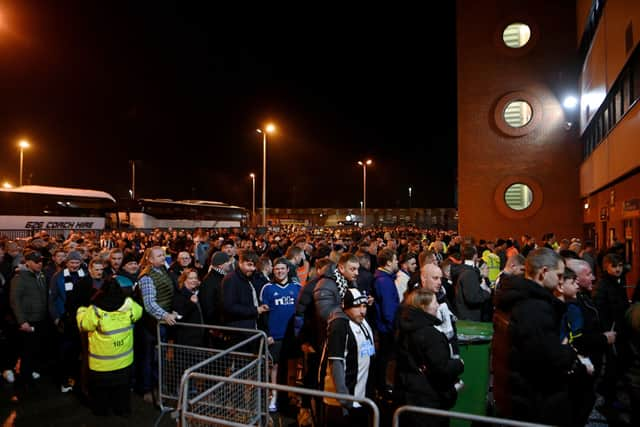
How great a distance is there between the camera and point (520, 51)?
21609 mm

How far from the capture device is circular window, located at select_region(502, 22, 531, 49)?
2175 centimetres

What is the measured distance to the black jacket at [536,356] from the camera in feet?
11.9

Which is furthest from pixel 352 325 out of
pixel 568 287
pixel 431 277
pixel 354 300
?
pixel 568 287

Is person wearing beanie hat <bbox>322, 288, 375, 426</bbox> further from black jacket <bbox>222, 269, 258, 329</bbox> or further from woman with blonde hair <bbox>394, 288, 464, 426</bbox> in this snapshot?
black jacket <bbox>222, 269, 258, 329</bbox>

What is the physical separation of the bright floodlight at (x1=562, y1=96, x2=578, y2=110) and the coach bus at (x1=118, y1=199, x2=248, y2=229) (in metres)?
33.5

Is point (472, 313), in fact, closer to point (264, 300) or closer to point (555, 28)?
point (264, 300)

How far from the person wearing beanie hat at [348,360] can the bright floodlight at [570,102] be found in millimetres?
20585

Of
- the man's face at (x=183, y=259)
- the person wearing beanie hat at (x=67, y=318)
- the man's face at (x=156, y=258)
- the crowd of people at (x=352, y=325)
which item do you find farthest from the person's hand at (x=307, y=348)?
the person wearing beanie hat at (x=67, y=318)

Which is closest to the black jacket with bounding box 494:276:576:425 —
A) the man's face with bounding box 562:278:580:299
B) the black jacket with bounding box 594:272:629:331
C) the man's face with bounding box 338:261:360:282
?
the man's face with bounding box 562:278:580:299

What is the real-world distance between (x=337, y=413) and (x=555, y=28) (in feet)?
73.3

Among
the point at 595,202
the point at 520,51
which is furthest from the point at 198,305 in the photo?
the point at 520,51

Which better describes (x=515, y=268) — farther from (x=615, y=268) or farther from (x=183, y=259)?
(x=183, y=259)

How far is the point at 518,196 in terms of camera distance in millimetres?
21953

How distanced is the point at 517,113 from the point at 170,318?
20029 millimetres
